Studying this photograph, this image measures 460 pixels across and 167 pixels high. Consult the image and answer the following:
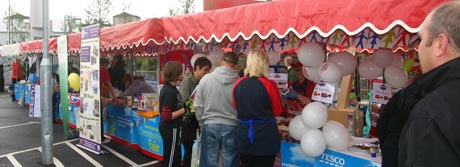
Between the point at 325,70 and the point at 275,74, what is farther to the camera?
the point at 275,74

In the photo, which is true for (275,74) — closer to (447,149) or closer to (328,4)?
(328,4)

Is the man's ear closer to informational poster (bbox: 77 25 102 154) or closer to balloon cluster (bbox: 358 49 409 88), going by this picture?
balloon cluster (bbox: 358 49 409 88)

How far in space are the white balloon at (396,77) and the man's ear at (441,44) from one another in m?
3.18

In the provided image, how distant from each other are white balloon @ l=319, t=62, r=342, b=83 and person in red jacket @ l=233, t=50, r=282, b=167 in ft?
1.99

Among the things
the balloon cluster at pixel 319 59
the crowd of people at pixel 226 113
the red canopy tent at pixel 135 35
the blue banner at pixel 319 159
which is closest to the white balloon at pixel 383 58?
the balloon cluster at pixel 319 59

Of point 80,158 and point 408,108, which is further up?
point 408,108

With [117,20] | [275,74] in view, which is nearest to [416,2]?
[275,74]

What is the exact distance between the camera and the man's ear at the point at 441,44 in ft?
3.95

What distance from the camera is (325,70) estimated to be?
3.70 m

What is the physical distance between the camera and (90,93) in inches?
246

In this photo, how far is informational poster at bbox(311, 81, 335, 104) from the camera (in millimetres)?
3666

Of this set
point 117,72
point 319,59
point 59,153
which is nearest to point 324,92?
point 319,59

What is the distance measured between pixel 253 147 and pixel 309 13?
125 cm

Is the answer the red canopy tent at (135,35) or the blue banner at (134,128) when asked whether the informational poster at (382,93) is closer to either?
the red canopy tent at (135,35)
